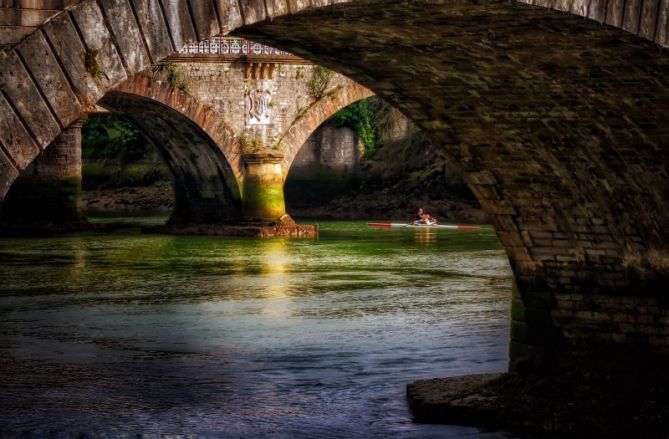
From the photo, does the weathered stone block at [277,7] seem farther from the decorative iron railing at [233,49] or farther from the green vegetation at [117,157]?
the green vegetation at [117,157]

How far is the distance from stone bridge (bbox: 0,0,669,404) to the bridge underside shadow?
0.5 inches

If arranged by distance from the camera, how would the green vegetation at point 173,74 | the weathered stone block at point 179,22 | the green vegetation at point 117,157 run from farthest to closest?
the green vegetation at point 117,157
the green vegetation at point 173,74
the weathered stone block at point 179,22

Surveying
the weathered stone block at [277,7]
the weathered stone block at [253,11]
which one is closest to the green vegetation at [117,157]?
the weathered stone block at [277,7]

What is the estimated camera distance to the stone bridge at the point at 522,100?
5387 millimetres

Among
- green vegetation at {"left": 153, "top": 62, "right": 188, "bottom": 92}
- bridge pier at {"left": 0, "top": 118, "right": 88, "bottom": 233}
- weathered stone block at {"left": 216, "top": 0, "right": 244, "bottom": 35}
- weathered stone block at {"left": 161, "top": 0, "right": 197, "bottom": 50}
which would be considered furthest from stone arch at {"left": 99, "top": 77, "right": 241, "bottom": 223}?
weathered stone block at {"left": 161, "top": 0, "right": 197, "bottom": 50}

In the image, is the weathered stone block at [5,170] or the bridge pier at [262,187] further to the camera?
the bridge pier at [262,187]

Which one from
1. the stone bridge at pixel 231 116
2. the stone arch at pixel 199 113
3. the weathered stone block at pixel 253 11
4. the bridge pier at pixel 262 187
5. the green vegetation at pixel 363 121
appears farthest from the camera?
the green vegetation at pixel 363 121

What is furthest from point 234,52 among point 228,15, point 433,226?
point 228,15

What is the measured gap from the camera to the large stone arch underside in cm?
2589

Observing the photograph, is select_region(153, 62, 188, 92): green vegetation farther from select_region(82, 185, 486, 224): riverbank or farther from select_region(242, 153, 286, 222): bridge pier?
select_region(82, 185, 486, 224): riverbank

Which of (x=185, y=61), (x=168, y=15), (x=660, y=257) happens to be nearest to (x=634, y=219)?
(x=660, y=257)

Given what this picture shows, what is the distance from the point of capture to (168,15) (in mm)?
5570

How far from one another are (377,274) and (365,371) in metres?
8.07

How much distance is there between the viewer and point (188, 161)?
27422mm
